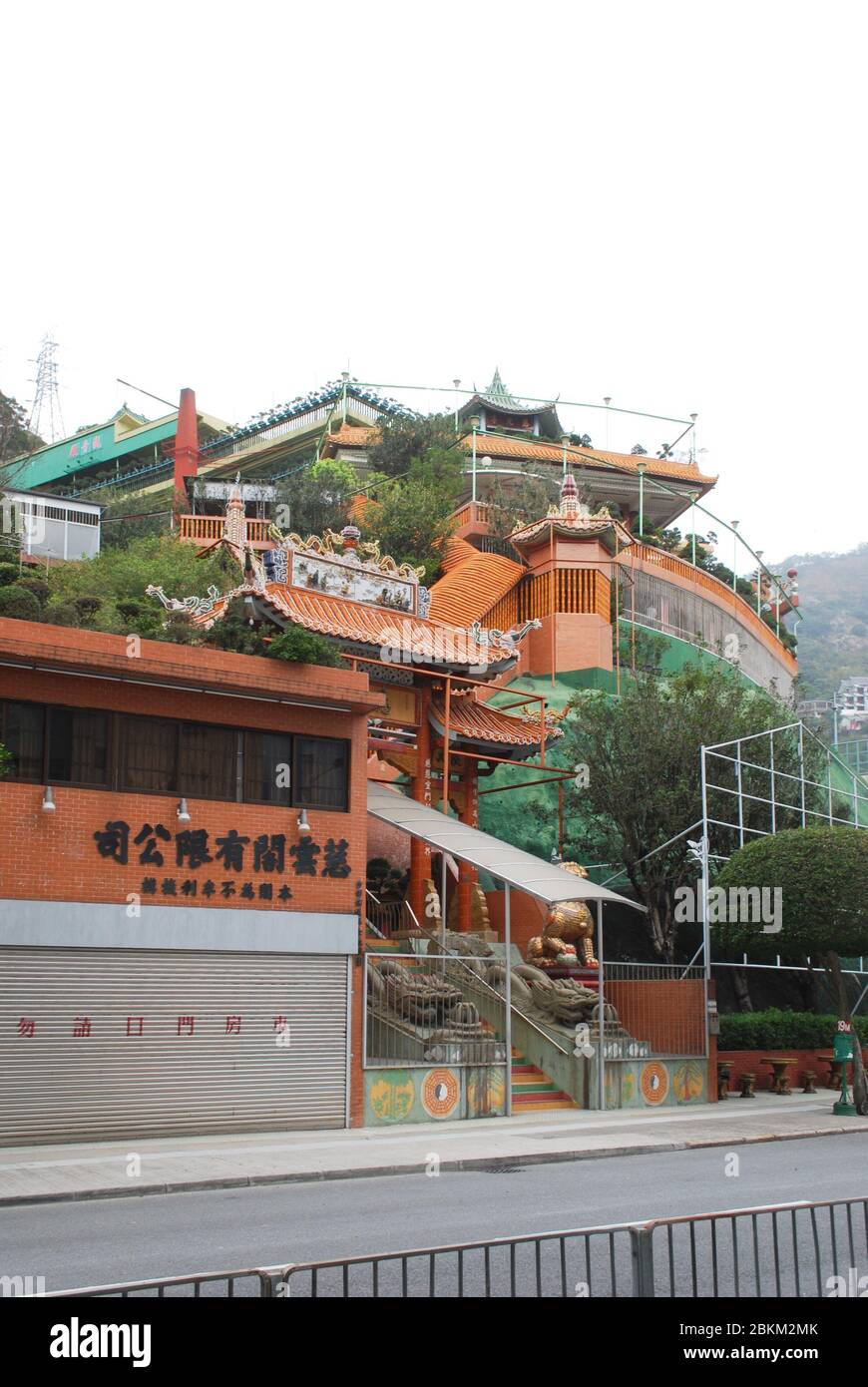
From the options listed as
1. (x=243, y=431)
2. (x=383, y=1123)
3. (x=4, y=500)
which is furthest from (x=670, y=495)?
(x=383, y=1123)

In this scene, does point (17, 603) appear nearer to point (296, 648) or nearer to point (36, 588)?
point (36, 588)

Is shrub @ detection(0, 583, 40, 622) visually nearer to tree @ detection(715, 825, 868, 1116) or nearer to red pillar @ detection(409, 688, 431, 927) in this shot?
red pillar @ detection(409, 688, 431, 927)

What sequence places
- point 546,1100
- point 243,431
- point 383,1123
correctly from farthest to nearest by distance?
point 243,431 → point 546,1100 → point 383,1123

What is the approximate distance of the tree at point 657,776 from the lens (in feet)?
102

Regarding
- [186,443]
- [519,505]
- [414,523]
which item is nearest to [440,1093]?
[414,523]

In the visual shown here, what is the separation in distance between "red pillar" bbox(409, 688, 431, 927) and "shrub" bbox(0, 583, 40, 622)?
9.71 metres

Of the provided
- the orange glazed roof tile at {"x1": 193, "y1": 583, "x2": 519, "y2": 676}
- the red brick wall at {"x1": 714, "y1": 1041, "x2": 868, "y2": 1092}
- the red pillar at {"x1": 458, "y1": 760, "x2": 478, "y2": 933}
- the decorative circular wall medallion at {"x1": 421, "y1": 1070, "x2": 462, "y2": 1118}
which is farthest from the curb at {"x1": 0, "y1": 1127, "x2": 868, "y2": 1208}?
the orange glazed roof tile at {"x1": 193, "y1": 583, "x2": 519, "y2": 676}

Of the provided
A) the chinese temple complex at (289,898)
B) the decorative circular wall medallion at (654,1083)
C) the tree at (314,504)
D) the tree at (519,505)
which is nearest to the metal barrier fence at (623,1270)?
the chinese temple complex at (289,898)

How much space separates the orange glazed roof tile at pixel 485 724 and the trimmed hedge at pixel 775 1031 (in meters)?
7.23

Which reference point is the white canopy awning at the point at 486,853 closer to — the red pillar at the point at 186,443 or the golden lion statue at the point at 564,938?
the golden lion statue at the point at 564,938

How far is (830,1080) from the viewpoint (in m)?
30.1

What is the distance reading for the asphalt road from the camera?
406 inches
